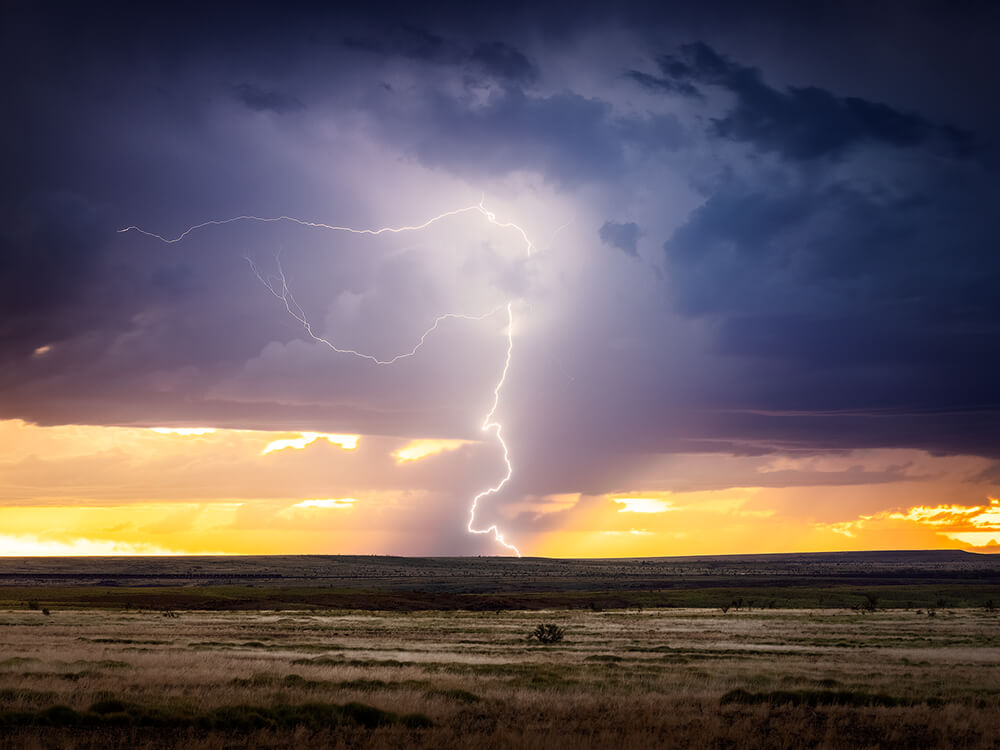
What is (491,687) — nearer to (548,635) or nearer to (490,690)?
(490,690)

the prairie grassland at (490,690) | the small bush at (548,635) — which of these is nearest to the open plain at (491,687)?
the prairie grassland at (490,690)

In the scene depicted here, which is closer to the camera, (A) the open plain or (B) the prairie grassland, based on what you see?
(B) the prairie grassland

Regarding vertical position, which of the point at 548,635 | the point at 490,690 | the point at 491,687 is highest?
the point at 490,690

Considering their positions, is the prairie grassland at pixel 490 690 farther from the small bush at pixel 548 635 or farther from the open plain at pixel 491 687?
the small bush at pixel 548 635

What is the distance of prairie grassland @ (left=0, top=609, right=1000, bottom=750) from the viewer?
17.2 meters

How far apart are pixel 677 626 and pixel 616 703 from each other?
1637 inches

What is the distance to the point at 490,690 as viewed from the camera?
985 inches

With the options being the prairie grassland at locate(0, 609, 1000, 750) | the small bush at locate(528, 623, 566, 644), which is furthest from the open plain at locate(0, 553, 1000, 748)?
the small bush at locate(528, 623, 566, 644)

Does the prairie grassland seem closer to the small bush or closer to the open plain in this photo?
the open plain

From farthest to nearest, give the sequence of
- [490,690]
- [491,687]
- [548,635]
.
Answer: [548,635] < [491,687] < [490,690]

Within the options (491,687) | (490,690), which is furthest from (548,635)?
(490,690)

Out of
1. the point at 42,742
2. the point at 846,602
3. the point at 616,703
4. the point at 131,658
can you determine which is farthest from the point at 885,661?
the point at 846,602

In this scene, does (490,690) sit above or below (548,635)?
above

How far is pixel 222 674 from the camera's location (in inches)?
1053
